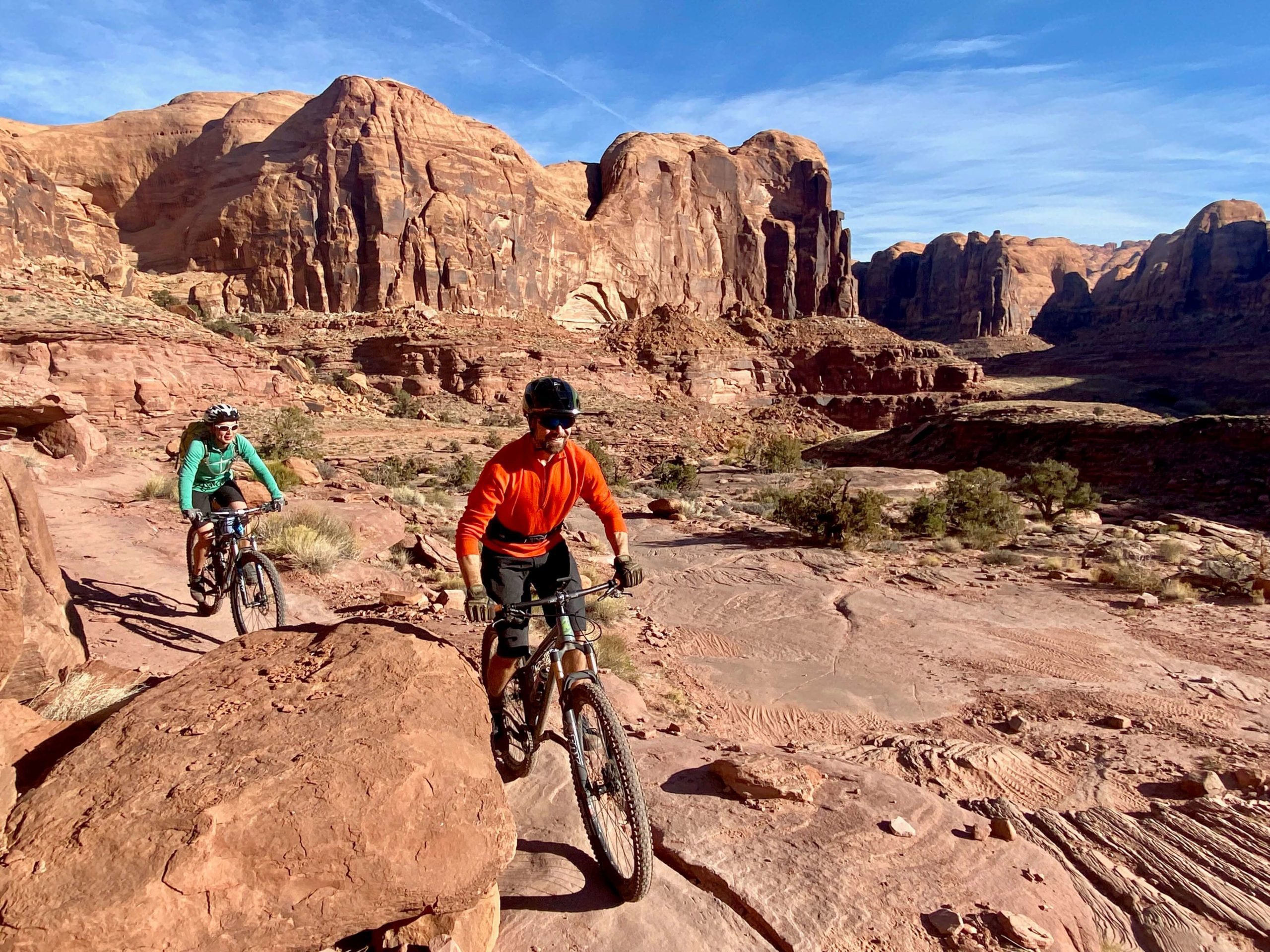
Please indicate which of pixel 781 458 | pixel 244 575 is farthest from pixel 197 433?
pixel 781 458

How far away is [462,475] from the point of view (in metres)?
18.4

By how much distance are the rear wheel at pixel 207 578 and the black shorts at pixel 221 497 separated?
202mm

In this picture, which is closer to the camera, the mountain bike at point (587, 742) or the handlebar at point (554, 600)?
the mountain bike at point (587, 742)

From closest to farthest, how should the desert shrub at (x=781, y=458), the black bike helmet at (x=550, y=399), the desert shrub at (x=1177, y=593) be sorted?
the black bike helmet at (x=550, y=399) → the desert shrub at (x=1177, y=593) → the desert shrub at (x=781, y=458)

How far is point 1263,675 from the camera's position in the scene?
20.9 ft

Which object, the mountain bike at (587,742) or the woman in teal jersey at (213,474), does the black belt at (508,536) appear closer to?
the mountain bike at (587,742)

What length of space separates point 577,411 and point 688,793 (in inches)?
74.2

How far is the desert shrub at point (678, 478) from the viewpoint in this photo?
21469 millimetres

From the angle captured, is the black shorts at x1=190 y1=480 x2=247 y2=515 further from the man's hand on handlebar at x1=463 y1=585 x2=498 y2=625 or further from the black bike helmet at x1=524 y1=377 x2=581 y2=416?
the black bike helmet at x1=524 y1=377 x2=581 y2=416

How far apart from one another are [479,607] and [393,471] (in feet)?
53.6

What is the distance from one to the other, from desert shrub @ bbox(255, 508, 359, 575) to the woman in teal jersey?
159 centimetres

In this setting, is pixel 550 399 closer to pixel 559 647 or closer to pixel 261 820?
pixel 559 647

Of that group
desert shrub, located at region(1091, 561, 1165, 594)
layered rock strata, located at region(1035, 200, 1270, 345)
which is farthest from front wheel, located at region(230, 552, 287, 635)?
layered rock strata, located at region(1035, 200, 1270, 345)

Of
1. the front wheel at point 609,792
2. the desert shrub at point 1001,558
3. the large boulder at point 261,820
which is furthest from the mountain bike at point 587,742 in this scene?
the desert shrub at point 1001,558
